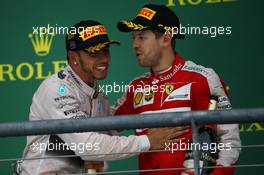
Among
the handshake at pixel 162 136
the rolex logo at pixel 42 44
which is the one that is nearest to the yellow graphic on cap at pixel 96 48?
the handshake at pixel 162 136

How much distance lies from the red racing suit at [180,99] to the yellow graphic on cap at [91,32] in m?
0.28

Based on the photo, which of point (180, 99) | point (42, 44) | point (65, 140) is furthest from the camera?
point (42, 44)

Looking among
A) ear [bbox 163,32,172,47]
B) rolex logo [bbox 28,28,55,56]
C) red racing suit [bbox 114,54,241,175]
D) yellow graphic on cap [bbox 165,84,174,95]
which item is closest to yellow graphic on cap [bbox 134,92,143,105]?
red racing suit [bbox 114,54,241,175]

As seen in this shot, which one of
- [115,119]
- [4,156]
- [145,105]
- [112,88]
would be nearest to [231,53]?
[112,88]

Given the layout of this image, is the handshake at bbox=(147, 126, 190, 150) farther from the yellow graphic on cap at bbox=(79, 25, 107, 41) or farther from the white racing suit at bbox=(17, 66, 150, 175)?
the yellow graphic on cap at bbox=(79, 25, 107, 41)

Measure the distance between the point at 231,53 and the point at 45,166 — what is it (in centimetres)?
140

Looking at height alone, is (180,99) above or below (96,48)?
below

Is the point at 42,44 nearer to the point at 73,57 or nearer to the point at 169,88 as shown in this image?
the point at 73,57

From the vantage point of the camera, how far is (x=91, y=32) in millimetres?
3486

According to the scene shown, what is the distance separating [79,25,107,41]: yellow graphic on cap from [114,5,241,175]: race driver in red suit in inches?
4.4

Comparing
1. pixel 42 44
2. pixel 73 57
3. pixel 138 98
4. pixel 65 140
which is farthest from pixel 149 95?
pixel 42 44

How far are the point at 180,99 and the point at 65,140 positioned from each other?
1.72 ft

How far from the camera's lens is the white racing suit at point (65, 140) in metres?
3.17

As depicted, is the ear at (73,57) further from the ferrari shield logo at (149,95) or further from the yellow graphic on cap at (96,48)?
the ferrari shield logo at (149,95)
